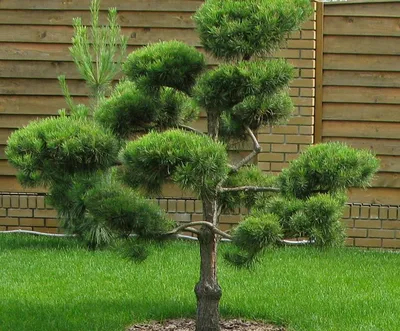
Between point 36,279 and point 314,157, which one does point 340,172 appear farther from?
point 36,279

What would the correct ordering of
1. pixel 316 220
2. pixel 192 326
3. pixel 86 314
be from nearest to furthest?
pixel 316 220 → pixel 192 326 → pixel 86 314

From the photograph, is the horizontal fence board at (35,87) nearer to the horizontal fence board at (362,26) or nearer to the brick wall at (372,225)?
the horizontal fence board at (362,26)

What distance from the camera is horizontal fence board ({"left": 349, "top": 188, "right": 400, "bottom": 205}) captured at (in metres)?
7.34

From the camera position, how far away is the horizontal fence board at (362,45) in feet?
24.0

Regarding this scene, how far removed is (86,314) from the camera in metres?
5.12

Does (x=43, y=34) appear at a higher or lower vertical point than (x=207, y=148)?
higher

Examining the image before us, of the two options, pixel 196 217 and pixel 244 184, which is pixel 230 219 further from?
pixel 244 184

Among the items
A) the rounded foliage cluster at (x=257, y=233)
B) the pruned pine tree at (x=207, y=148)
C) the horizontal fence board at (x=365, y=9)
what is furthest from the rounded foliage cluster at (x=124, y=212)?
the horizontal fence board at (x=365, y=9)

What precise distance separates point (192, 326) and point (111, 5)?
3375 millimetres

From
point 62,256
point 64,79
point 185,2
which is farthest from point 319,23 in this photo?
point 62,256

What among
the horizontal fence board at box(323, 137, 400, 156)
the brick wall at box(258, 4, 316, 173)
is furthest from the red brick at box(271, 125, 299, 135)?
the horizontal fence board at box(323, 137, 400, 156)

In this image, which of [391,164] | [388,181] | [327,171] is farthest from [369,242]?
[327,171]

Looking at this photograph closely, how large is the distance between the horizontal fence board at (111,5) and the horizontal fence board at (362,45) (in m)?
1.07

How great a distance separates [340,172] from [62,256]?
294cm
